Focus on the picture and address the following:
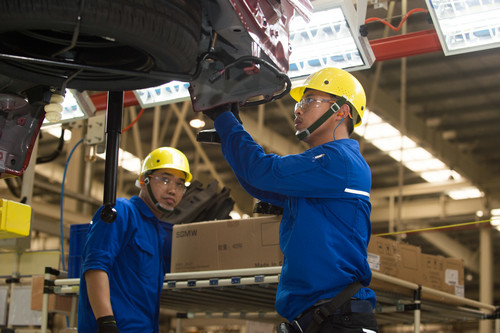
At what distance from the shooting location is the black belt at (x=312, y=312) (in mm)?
2656

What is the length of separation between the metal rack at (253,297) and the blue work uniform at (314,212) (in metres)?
1.71

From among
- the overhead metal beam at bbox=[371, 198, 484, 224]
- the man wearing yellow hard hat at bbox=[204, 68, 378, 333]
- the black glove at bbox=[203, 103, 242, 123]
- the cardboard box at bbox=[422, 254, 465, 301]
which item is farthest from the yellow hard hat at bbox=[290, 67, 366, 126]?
the overhead metal beam at bbox=[371, 198, 484, 224]

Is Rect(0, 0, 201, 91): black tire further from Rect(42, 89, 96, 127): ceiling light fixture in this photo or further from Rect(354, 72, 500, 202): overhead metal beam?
Rect(354, 72, 500, 202): overhead metal beam

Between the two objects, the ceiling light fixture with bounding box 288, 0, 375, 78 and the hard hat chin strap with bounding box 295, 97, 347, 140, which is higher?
the ceiling light fixture with bounding box 288, 0, 375, 78

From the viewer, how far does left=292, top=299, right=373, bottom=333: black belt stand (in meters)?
2.66

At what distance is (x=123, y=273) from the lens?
383cm

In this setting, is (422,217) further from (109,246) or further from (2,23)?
(2,23)

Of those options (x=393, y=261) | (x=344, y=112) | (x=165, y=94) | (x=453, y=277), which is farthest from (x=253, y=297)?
(x=344, y=112)

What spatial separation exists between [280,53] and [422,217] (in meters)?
13.0

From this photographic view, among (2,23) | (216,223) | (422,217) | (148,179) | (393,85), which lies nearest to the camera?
(2,23)

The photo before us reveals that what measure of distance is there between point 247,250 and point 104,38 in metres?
2.68

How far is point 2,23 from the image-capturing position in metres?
2.04

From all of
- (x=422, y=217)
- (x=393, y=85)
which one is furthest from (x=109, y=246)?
(x=422, y=217)

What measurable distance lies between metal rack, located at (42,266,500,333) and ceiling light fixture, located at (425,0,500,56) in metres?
1.66
